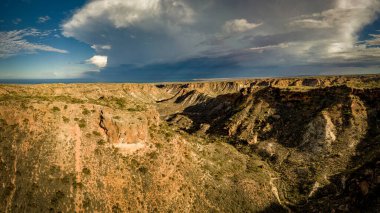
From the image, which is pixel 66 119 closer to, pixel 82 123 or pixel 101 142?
pixel 82 123

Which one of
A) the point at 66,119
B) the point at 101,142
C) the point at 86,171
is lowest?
the point at 86,171

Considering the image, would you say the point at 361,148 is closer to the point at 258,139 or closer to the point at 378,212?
the point at 258,139

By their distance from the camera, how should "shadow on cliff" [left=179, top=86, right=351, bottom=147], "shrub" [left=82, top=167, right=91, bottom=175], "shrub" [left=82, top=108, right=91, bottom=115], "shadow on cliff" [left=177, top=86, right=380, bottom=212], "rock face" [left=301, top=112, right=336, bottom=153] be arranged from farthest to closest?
"shadow on cliff" [left=179, top=86, right=351, bottom=147] < "rock face" [left=301, top=112, right=336, bottom=153] < "shrub" [left=82, top=108, right=91, bottom=115] < "shadow on cliff" [left=177, top=86, right=380, bottom=212] < "shrub" [left=82, top=167, right=91, bottom=175]

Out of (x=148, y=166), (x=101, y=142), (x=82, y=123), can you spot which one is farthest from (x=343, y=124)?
(x=82, y=123)

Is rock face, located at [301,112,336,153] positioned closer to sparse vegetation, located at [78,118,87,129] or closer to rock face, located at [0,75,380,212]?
rock face, located at [0,75,380,212]

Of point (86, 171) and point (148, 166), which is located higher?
point (86, 171)

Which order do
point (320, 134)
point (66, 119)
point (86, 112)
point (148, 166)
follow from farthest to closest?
point (320, 134), point (86, 112), point (148, 166), point (66, 119)

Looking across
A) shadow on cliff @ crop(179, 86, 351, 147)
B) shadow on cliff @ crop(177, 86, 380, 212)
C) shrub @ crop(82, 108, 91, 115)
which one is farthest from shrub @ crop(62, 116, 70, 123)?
shadow on cliff @ crop(179, 86, 351, 147)

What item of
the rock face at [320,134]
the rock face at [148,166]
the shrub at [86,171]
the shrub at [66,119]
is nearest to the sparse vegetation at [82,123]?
the rock face at [148,166]

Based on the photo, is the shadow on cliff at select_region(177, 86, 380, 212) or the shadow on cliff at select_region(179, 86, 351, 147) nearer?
the shadow on cliff at select_region(177, 86, 380, 212)

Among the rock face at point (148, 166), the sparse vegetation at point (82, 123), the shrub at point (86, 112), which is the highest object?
the shrub at point (86, 112)

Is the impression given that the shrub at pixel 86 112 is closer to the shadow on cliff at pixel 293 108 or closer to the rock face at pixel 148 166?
the rock face at pixel 148 166

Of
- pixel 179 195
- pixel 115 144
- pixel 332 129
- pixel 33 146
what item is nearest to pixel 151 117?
pixel 115 144
